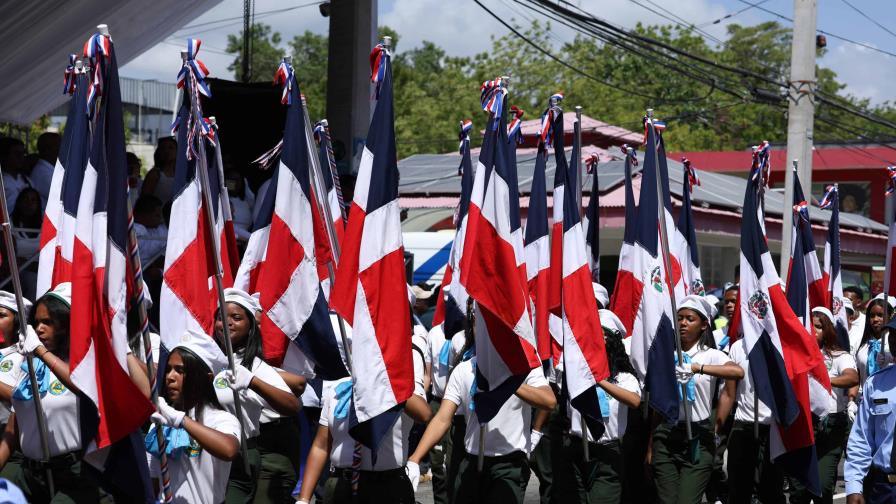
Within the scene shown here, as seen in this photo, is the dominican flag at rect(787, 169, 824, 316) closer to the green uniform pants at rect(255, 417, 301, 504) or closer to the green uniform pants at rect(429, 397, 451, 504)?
the green uniform pants at rect(429, 397, 451, 504)

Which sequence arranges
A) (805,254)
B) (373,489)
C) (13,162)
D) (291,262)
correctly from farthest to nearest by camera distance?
(805,254), (13,162), (291,262), (373,489)

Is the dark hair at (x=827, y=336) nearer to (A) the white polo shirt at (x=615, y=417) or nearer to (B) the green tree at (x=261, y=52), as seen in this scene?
(A) the white polo shirt at (x=615, y=417)

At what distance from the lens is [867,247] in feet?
106

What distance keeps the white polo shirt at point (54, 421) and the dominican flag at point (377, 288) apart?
1421mm

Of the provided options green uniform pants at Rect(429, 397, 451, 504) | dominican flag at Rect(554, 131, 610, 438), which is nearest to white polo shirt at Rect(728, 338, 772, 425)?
dominican flag at Rect(554, 131, 610, 438)

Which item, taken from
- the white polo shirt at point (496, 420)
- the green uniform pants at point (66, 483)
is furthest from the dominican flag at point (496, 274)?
the green uniform pants at point (66, 483)

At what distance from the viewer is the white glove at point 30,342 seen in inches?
234

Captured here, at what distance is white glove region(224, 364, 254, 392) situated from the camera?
6371 mm

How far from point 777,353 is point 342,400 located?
4254 millimetres

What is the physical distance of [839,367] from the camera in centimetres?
1073

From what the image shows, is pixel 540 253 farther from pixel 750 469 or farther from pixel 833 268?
pixel 833 268

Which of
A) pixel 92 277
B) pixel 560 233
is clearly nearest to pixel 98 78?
pixel 92 277

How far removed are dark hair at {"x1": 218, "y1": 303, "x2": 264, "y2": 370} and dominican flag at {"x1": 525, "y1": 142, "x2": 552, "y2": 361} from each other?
109 inches

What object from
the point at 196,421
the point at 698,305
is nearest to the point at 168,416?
the point at 196,421
